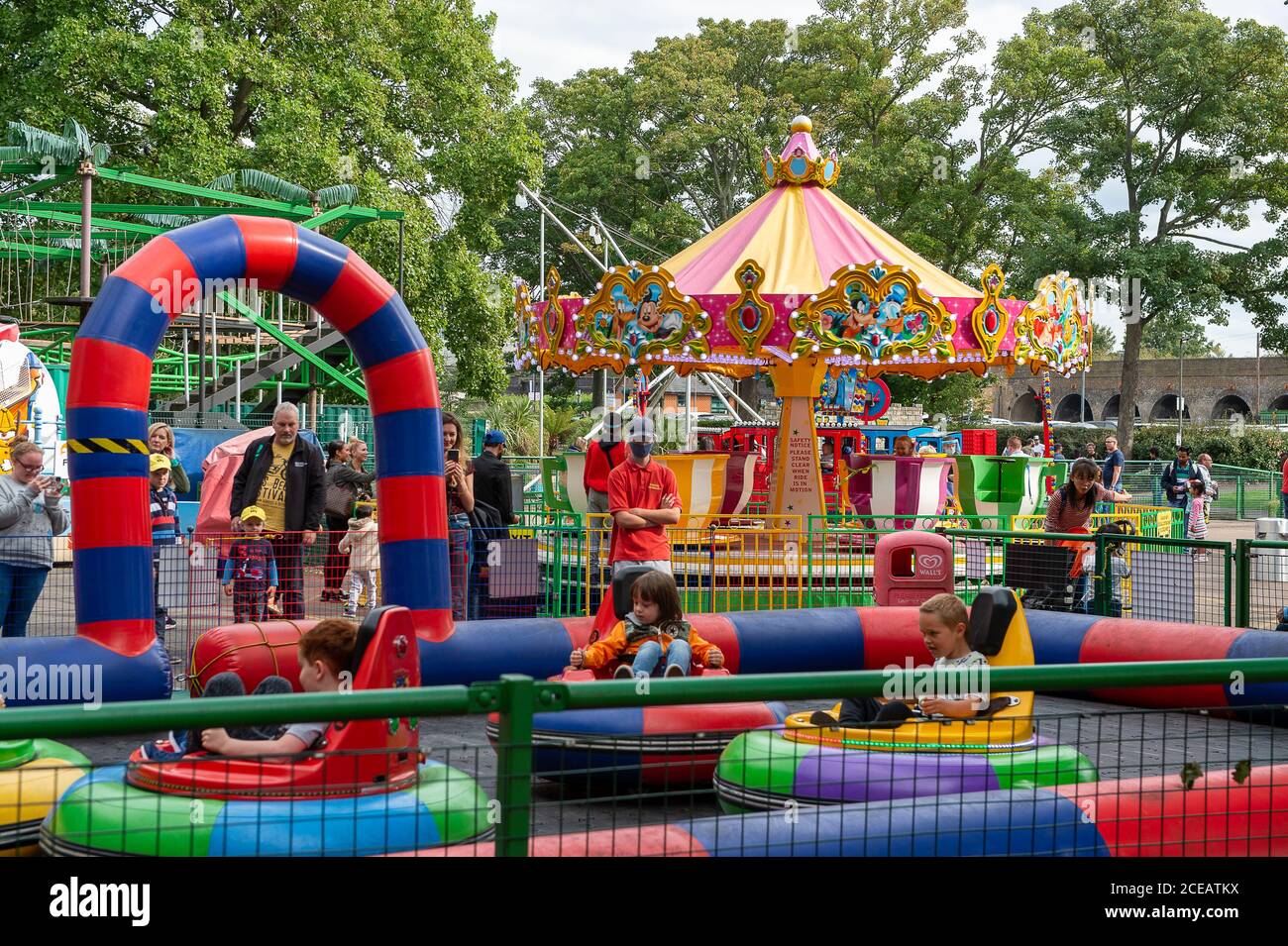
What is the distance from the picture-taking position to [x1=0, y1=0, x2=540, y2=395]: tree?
80.1 ft

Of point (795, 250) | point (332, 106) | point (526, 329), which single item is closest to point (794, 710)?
point (795, 250)

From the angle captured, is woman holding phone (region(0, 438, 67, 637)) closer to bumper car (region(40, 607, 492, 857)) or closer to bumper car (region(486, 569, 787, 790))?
bumper car (region(486, 569, 787, 790))

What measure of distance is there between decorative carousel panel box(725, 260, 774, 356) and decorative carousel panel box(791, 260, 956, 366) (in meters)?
0.31

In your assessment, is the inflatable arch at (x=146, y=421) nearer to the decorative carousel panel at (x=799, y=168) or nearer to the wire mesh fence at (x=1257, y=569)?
the wire mesh fence at (x=1257, y=569)

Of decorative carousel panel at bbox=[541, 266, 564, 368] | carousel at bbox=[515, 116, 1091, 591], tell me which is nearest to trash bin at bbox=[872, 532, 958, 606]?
carousel at bbox=[515, 116, 1091, 591]

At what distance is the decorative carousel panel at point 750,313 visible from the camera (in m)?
13.5

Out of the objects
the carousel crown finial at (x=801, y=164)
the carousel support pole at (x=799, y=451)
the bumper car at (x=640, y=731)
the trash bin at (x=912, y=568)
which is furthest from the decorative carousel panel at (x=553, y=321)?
the bumper car at (x=640, y=731)

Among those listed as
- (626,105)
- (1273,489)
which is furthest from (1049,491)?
(626,105)

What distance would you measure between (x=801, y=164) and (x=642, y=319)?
3.50 meters

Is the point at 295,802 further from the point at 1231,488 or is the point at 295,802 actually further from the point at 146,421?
the point at 1231,488

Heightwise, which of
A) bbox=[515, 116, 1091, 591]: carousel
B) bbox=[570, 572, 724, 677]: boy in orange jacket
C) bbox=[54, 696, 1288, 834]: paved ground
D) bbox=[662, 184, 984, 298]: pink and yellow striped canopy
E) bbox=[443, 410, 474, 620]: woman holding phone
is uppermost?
bbox=[662, 184, 984, 298]: pink and yellow striped canopy

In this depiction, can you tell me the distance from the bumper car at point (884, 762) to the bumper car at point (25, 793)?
2.51m

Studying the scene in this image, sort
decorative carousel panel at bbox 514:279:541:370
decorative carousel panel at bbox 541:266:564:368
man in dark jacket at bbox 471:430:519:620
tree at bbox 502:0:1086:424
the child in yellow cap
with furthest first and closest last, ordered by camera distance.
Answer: tree at bbox 502:0:1086:424 → decorative carousel panel at bbox 514:279:541:370 → decorative carousel panel at bbox 541:266:564:368 → man in dark jacket at bbox 471:430:519:620 → the child in yellow cap
